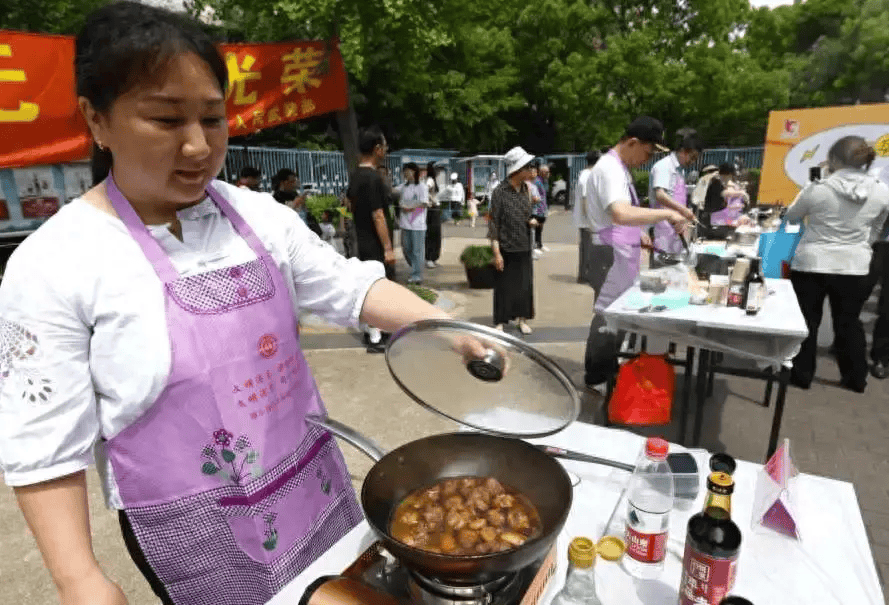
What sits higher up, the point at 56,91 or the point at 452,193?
the point at 56,91

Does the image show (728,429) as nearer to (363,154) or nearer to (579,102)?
(363,154)

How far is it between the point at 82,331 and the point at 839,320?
5.46 meters

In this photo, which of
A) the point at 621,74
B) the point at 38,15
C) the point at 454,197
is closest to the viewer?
the point at 38,15


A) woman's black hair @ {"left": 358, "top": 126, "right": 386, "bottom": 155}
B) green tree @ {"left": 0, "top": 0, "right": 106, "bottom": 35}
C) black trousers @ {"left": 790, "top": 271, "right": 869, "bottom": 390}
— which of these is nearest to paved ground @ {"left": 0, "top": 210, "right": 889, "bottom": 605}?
black trousers @ {"left": 790, "top": 271, "right": 869, "bottom": 390}

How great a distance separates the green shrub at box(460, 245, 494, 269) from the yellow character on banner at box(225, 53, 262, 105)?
398 cm

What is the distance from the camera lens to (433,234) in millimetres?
9875

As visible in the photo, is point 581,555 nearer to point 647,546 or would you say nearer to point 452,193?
point 647,546

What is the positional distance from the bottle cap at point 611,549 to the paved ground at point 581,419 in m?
0.55

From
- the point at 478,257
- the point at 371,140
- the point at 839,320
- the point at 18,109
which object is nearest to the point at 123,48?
the point at 18,109

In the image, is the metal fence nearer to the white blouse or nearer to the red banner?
the red banner

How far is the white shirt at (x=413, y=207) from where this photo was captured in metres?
8.06

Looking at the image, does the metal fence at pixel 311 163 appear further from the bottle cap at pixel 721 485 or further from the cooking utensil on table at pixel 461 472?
the bottle cap at pixel 721 485

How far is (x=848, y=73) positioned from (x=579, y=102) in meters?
12.5

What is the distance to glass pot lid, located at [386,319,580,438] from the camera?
1.09m
